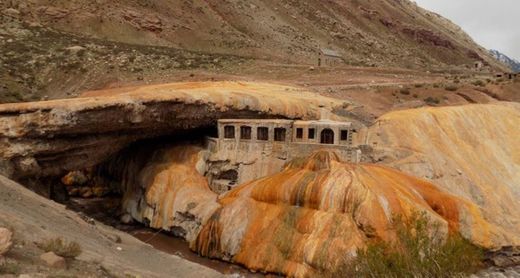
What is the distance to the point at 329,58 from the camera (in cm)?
7138

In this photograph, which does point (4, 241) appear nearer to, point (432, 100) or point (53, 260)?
point (53, 260)

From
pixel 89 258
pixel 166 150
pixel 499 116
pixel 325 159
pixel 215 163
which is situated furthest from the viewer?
pixel 499 116

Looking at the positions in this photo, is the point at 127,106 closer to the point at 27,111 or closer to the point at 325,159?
the point at 27,111

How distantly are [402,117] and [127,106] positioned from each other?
17352 mm

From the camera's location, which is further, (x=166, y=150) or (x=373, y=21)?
(x=373, y=21)

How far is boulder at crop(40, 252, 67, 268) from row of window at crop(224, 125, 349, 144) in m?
18.9

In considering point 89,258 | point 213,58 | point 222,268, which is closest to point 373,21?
point 213,58

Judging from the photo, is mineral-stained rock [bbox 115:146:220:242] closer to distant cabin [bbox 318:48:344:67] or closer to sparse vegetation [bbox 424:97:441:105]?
sparse vegetation [bbox 424:97:441:105]

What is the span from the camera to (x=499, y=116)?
3753 cm

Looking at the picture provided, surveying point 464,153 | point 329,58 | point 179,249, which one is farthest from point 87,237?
point 329,58

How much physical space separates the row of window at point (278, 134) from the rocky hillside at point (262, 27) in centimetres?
3490

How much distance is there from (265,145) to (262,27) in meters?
47.8

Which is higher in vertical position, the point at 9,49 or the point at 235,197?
the point at 9,49

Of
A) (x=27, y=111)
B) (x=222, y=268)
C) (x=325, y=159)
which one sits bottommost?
(x=222, y=268)
